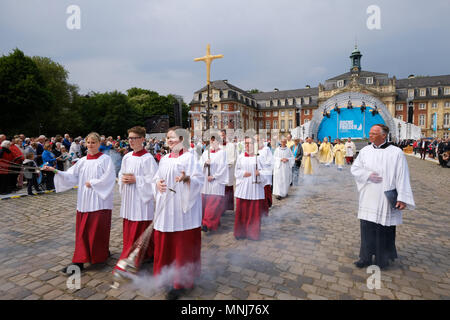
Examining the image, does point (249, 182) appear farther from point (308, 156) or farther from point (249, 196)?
point (308, 156)

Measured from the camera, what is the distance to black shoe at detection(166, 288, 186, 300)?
3.03 metres

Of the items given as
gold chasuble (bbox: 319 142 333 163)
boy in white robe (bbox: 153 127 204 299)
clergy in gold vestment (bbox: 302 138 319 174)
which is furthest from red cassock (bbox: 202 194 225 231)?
gold chasuble (bbox: 319 142 333 163)

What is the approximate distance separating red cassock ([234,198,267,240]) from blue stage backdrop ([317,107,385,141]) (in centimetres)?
1125

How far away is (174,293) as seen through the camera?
3.08 metres

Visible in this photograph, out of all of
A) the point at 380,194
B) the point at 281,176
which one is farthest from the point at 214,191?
the point at 281,176

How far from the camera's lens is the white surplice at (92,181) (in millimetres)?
3754

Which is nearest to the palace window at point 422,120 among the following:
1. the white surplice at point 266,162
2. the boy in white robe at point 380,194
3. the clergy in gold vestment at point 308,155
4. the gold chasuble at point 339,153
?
the gold chasuble at point 339,153

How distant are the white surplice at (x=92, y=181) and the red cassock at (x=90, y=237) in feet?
0.41

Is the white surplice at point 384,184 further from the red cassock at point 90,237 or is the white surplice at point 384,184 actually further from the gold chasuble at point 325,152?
the gold chasuble at point 325,152

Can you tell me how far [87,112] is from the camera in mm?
47938

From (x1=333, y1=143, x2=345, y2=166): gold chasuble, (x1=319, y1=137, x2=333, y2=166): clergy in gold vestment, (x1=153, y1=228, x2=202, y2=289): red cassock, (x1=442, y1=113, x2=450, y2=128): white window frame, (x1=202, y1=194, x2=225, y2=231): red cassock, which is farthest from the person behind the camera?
(x1=442, y1=113, x2=450, y2=128): white window frame

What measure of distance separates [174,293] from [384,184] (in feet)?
10.5

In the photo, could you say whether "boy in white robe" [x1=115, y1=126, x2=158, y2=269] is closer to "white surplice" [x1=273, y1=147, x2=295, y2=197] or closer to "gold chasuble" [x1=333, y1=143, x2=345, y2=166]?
"white surplice" [x1=273, y1=147, x2=295, y2=197]
